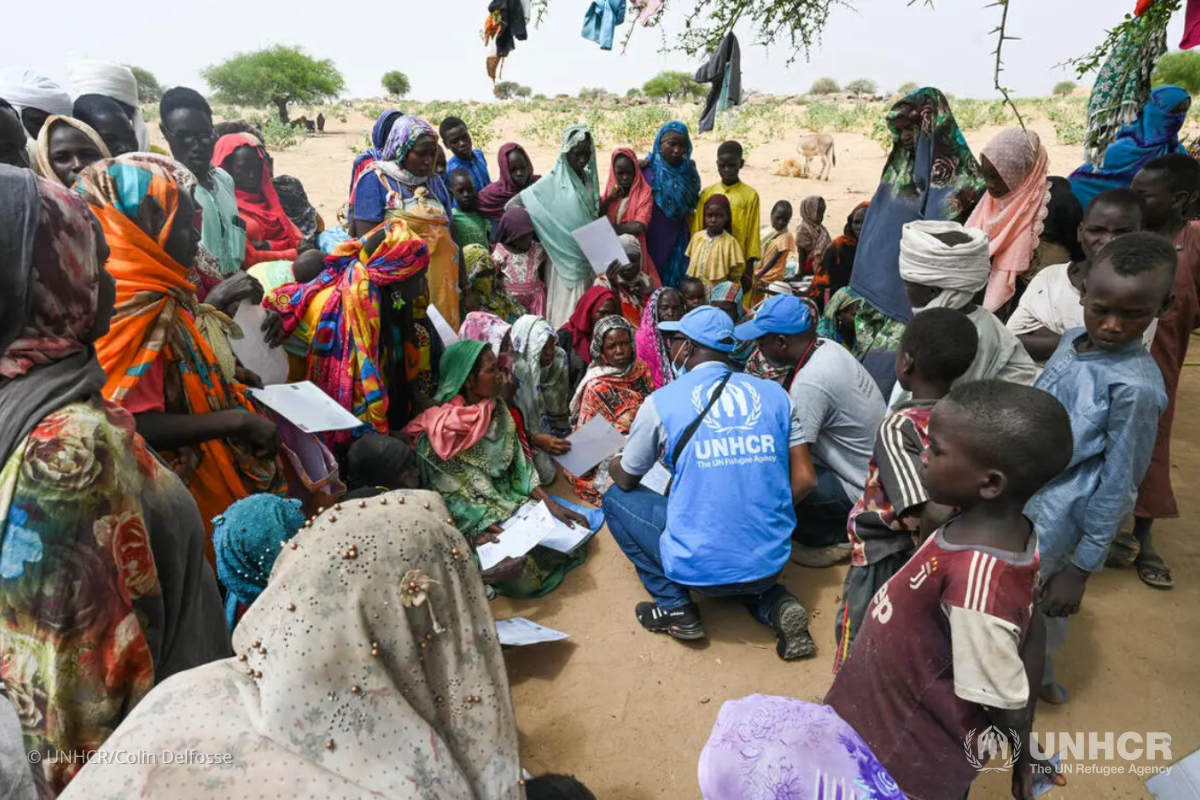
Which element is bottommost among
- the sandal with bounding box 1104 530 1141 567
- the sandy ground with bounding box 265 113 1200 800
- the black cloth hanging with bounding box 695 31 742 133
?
the sandy ground with bounding box 265 113 1200 800

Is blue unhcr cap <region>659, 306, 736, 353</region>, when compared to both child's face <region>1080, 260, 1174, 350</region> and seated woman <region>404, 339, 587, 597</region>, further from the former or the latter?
child's face <region>1080, 260, 1174, 350</region>

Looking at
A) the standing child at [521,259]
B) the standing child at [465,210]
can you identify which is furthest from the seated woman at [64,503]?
the standing child at [465,210]

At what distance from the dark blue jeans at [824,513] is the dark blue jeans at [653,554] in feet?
1.72

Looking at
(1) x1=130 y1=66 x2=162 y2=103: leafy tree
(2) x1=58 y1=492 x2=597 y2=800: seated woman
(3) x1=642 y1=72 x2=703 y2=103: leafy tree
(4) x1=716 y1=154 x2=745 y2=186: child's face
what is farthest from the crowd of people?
(1) x1=130 y1=66 x2=162 y2=103: leafy tree

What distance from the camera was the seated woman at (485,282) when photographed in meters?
5.18

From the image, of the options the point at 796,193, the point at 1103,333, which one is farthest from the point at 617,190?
the point at 796,193

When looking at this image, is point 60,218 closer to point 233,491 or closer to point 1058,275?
point 233,491

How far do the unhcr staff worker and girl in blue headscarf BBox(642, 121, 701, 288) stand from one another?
11.6ft

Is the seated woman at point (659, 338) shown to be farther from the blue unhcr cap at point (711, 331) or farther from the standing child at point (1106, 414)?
the standing child at point (1106, 414)

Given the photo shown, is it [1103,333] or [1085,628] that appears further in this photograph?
[1085,628]

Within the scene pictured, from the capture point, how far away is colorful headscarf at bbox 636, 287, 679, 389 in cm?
525

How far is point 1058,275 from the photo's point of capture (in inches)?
137

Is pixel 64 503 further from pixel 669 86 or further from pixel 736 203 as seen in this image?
pixel 669 86

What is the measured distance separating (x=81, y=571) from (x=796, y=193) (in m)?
15.9
